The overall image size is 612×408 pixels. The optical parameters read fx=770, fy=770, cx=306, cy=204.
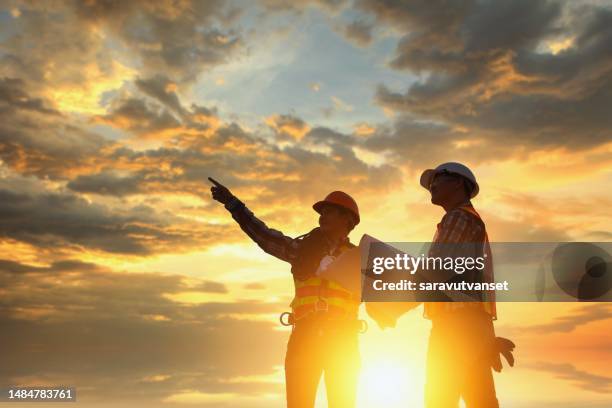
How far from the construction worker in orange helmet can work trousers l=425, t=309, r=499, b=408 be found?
2.08 metres

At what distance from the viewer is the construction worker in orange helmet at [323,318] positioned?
9922mm

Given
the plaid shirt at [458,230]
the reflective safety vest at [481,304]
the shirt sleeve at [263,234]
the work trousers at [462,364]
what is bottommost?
the work trousers at [462,364]

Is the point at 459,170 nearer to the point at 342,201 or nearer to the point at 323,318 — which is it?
the point at 342,201

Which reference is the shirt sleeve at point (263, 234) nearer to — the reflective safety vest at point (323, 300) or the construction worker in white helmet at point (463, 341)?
the reflective safety vest at point (323, 300)

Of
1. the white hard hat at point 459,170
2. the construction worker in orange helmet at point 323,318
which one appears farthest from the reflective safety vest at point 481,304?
the construction worker in orange helmet at point 323,318

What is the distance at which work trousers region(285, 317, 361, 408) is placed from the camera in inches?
389

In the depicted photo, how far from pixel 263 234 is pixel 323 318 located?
2.08m

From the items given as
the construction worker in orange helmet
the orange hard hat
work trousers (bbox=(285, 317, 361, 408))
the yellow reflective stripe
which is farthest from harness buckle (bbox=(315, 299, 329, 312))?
the orange hard hat

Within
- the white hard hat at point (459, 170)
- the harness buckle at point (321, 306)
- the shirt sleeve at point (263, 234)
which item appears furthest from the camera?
the shirt sleeve at point (263, 234)

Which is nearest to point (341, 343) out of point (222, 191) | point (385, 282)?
point (385, 282)

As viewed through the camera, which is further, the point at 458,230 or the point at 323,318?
the point at 323,318

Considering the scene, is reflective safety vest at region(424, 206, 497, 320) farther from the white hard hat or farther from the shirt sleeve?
the shirt sleeve

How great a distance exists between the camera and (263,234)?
1176cm

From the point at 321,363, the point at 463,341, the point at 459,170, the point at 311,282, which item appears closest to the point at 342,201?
the point at 311,282
